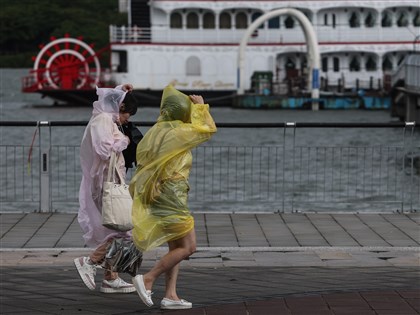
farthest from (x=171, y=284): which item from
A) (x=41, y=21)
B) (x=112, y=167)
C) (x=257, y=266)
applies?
(x=41, y=21)

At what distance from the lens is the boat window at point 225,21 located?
66188 mm

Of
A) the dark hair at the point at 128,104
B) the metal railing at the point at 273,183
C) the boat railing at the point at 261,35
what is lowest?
the metal railing at the point at 273,183

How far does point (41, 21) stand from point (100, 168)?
128248 millimetres

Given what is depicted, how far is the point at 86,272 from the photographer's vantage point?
10.1m

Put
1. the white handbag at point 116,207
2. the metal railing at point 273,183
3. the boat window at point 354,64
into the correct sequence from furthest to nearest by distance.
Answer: the boat window at point 354,64 < the metal railing at point 273,183 < the white handbag at point 116,207

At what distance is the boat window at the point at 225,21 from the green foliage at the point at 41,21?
59632 mm

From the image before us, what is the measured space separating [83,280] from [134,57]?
175 ft

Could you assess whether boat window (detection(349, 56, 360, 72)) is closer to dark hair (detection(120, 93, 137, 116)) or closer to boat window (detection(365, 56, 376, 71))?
boat window (detection(365, 56, 376, 71))

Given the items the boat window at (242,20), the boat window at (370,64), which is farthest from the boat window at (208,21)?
the boat window at (370,64)

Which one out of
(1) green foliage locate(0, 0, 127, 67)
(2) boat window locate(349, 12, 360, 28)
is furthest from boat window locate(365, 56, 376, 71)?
(1) green foliage locate(0, 0, 127, 67)

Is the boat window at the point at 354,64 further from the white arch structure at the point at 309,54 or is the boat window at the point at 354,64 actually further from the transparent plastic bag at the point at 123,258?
the transparent plastic bag at the point at 123,258

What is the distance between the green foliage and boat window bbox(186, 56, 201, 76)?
2446 inches

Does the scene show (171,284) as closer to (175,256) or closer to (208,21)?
(175,256)

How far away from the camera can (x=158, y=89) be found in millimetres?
63094
